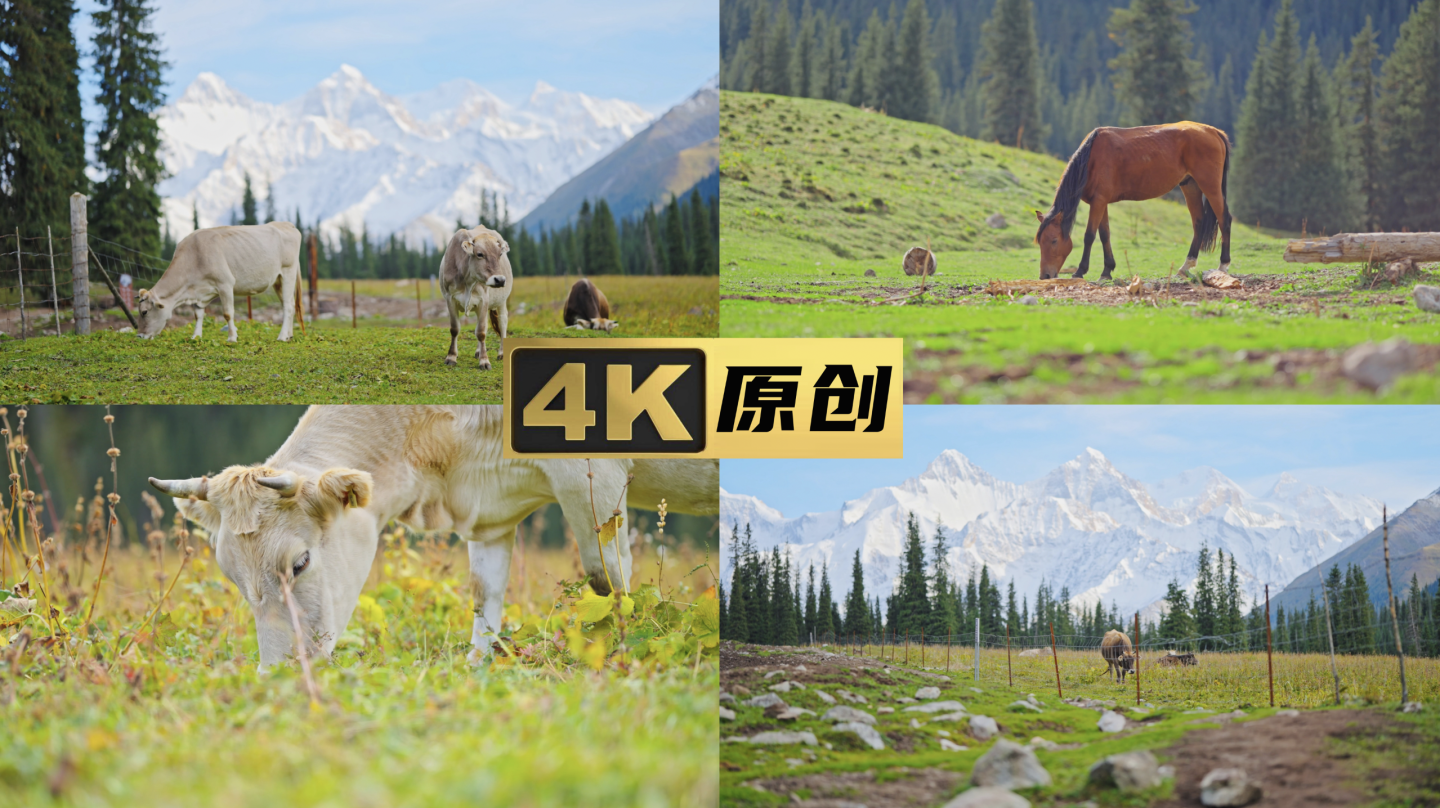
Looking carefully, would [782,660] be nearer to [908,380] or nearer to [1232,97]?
[908,380]

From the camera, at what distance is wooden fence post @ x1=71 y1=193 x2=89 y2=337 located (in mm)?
6230

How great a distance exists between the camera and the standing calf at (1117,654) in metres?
5.85

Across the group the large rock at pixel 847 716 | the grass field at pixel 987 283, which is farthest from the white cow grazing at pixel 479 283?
the large rock at pixel 847 716

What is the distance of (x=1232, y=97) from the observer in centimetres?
598

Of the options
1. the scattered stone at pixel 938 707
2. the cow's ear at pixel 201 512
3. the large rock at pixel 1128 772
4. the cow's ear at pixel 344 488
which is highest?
the cow's ear at pixel 344 488

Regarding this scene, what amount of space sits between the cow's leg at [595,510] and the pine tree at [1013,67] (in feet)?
11.7

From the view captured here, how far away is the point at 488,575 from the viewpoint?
615cm

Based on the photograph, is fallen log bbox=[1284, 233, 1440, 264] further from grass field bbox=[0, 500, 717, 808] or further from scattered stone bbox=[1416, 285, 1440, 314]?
grass field bbox=[0, 500, 717, 808]

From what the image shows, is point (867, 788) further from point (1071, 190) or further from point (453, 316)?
point (1071, 190)

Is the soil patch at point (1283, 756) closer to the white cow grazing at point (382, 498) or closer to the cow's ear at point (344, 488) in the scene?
the white cow grazing at point (382, 498)

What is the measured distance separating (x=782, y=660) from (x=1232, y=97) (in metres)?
4.69

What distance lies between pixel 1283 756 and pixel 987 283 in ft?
10.6

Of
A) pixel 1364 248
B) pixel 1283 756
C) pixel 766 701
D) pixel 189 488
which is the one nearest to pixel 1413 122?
pixel 1364 248

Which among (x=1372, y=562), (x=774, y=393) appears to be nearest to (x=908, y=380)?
(x=774, y=393)
